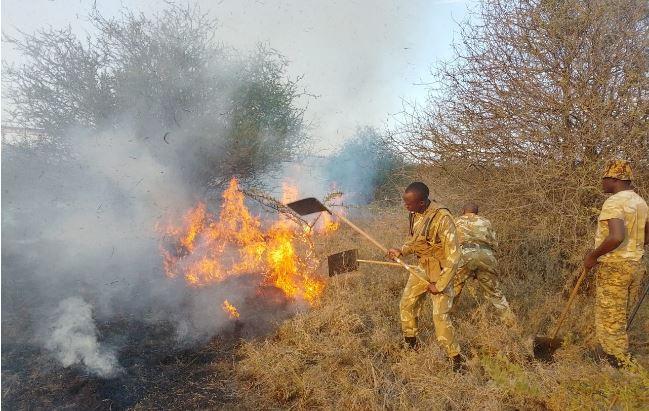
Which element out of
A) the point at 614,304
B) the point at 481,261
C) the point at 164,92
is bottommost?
the point at 614,304

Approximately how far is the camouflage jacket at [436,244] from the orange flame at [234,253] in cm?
205

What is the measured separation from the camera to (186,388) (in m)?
3.97

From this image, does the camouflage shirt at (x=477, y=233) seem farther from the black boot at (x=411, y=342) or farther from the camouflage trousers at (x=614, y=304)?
the black boot at (x=411, y=342)

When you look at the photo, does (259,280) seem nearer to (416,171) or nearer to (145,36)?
(416,171)

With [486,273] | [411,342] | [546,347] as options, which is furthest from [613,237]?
[411,342]

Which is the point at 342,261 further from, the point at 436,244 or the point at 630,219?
the point at 630,219

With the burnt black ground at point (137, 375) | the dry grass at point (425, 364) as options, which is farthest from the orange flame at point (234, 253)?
the burnt black ground at point (137, 375)

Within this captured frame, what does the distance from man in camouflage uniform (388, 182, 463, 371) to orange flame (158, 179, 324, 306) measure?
205cm

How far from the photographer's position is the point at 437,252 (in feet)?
13.7

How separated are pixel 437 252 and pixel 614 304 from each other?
1.70 m

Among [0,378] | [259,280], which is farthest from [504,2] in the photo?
[0,378]

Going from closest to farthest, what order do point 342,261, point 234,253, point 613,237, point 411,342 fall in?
point 613,237, point 411,342, point 342,261, point 234,253

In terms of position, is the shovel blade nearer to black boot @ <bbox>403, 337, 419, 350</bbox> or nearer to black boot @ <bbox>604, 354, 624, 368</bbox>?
black boot @ <bbox>604, 354, 624, 368</bbox>

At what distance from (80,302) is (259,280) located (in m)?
2.37
